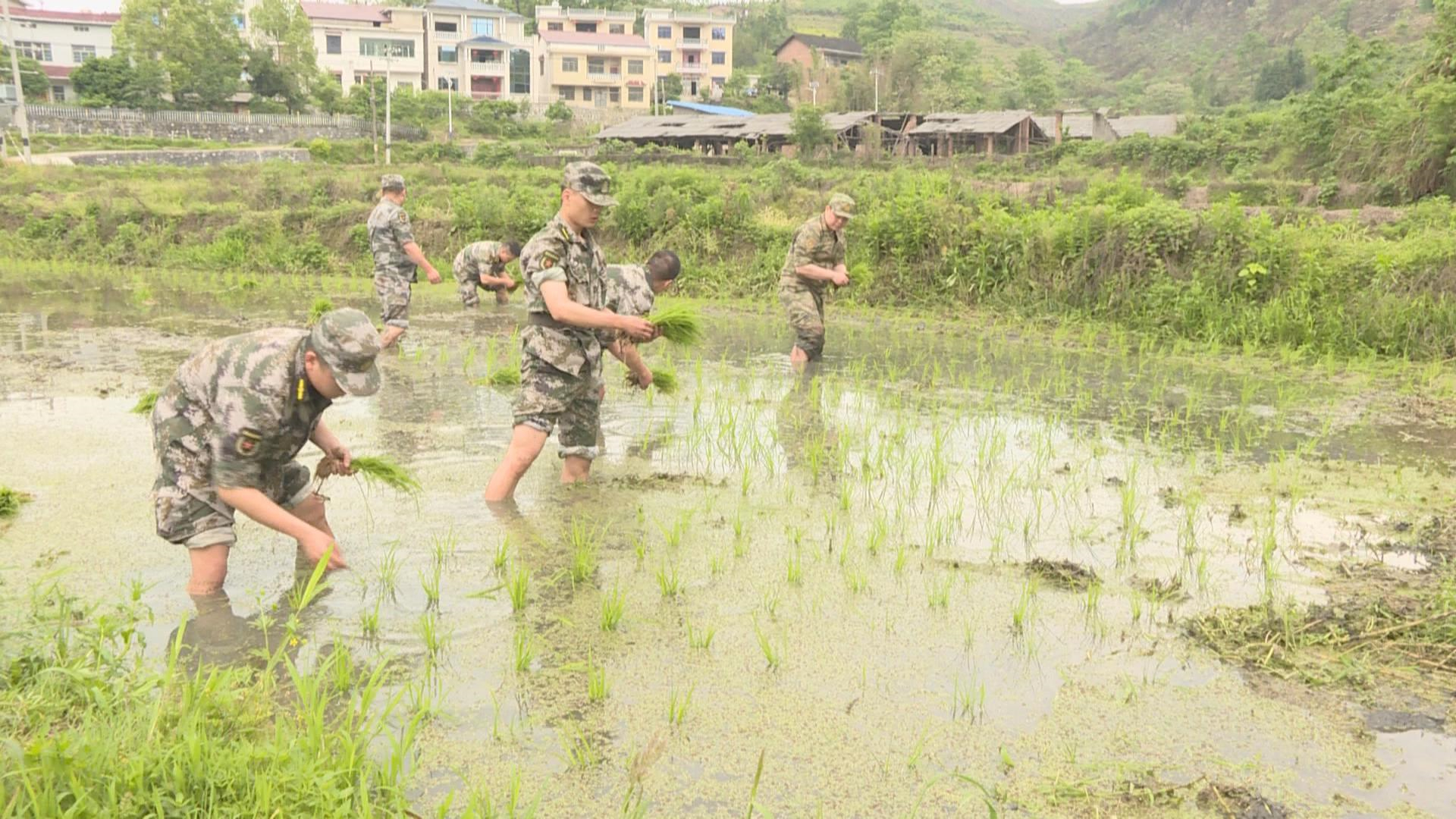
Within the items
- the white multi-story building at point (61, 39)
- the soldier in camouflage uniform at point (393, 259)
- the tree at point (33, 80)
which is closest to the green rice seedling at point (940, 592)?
the soldier in camouflage uniform at point (393, 259)

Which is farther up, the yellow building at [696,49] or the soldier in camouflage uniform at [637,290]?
the yellow building at [696,49]

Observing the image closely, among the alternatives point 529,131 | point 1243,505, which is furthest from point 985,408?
point 529,131

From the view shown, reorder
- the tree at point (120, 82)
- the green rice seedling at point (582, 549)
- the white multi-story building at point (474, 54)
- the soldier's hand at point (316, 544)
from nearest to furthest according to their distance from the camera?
the soldier's hand at point (316, 544) < the green rice seedling at point (582, 549) < the tree at point (120, 82) < the white multi-story building at point (474, 54)

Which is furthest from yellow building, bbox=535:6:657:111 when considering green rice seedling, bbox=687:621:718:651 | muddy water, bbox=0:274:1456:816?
green rice seedling, bbox=687:621:718:651

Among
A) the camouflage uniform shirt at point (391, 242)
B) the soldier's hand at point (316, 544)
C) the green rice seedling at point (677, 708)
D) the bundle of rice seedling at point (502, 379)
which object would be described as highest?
the camouflage uniform shirt at point (391, 242)

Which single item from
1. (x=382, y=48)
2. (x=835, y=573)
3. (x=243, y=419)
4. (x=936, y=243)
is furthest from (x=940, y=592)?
(x=382, y=48)

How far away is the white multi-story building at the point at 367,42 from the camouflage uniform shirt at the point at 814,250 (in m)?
52.3

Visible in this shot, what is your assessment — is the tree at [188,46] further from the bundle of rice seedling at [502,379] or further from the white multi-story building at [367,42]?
the bundle of rice seedling at [502,379]

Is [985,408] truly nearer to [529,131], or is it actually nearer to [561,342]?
[561,342]

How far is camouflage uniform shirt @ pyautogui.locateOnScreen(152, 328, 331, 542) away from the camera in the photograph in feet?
10.6

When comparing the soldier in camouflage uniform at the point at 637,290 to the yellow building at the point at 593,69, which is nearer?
the soldier in camouflage uniform at the point at 637,290

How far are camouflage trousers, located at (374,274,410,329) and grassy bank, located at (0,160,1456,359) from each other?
364 centimetres

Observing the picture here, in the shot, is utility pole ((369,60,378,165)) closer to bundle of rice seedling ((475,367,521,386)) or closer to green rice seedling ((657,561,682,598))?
bundle of rice seedling ((475,367,521,386))

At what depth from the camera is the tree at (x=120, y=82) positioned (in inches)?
1694
